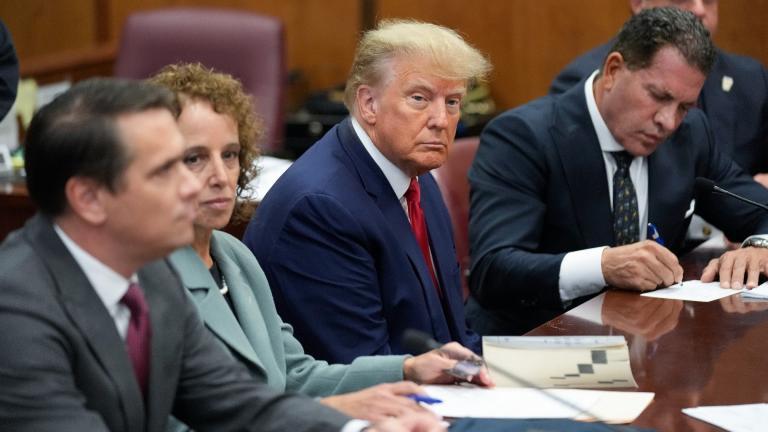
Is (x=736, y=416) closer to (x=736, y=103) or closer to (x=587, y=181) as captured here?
(x=587, y=181)

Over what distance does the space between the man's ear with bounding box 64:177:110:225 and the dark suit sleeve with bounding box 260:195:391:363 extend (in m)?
1.01

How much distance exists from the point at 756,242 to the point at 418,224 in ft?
3.25

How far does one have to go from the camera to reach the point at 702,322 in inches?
105

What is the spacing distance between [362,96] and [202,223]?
715 mm

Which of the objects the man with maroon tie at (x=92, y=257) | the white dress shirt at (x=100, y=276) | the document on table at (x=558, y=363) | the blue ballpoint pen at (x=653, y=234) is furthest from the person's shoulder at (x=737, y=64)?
the white dress shirt at (x=100, y=276)

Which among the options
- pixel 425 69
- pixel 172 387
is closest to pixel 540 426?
pixel 172 387

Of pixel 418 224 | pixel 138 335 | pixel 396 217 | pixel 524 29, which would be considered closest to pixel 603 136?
pixel 418 224

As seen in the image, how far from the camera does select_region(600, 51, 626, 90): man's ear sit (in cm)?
320

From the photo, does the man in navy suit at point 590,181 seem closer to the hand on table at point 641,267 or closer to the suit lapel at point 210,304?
the hand on table at point 641,267

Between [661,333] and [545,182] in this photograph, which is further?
[545,182]

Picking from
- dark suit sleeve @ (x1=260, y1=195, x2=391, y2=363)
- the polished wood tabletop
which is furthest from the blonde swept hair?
the polished wood tabletop

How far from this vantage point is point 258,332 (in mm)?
2162

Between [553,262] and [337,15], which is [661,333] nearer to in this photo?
[553,262]

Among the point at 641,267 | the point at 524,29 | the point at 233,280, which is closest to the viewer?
the point at 233,280
